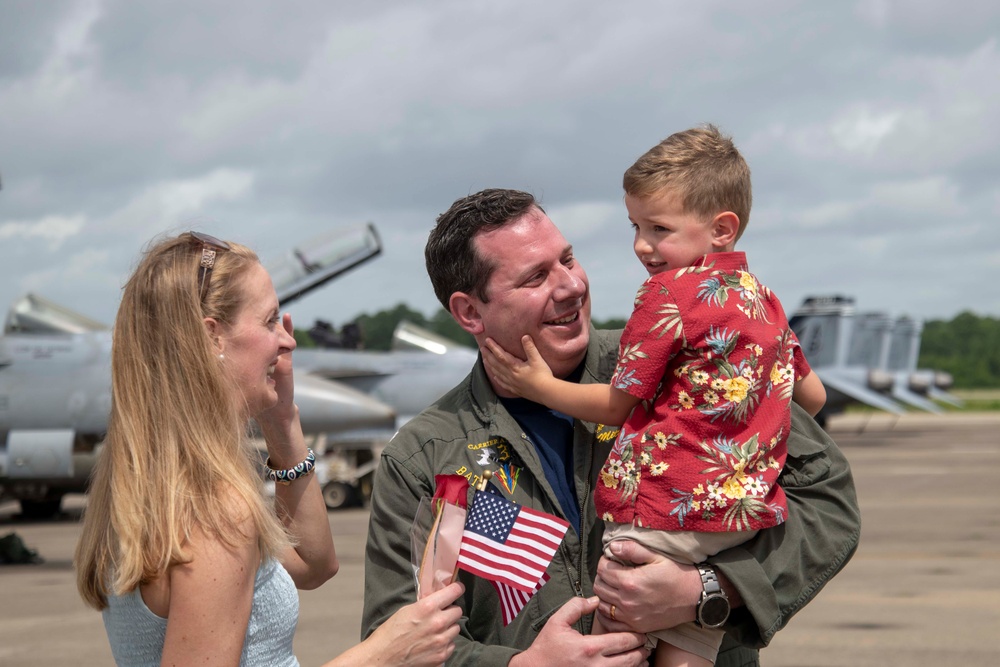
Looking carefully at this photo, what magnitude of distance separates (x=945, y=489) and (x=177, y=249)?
833 inches

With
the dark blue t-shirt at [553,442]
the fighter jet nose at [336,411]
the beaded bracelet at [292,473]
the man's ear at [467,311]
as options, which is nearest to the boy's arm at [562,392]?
the dark blue t-shirt at [553,442]

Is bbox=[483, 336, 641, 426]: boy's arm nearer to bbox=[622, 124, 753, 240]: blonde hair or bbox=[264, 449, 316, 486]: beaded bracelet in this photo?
bbox=[622, 124, 753, 240]: blonde hair

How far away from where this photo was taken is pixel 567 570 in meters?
2.81

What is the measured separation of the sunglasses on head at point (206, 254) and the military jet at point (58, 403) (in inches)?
624

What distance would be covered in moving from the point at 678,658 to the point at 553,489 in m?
0.57

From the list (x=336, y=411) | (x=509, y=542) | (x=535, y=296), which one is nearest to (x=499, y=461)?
(x=509, y=542)

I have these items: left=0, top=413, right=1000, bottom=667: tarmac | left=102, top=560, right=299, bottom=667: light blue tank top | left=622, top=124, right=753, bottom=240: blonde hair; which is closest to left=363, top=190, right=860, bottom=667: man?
left=102, top=560, right=299, bottom=667: light blue tank top

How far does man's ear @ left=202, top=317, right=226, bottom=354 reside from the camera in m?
A: 2.55

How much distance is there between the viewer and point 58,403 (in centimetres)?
1833

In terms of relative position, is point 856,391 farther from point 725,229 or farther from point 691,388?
point 691,388

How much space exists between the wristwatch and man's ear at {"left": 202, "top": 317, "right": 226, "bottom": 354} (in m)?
1.39

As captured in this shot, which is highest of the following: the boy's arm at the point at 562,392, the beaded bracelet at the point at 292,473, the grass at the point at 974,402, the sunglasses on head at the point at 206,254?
the sunglasses on head at the point at 206,254

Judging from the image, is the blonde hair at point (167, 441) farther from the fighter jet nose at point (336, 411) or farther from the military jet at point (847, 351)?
the military jet at point (847, 351)

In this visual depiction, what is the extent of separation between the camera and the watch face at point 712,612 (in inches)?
99.8
